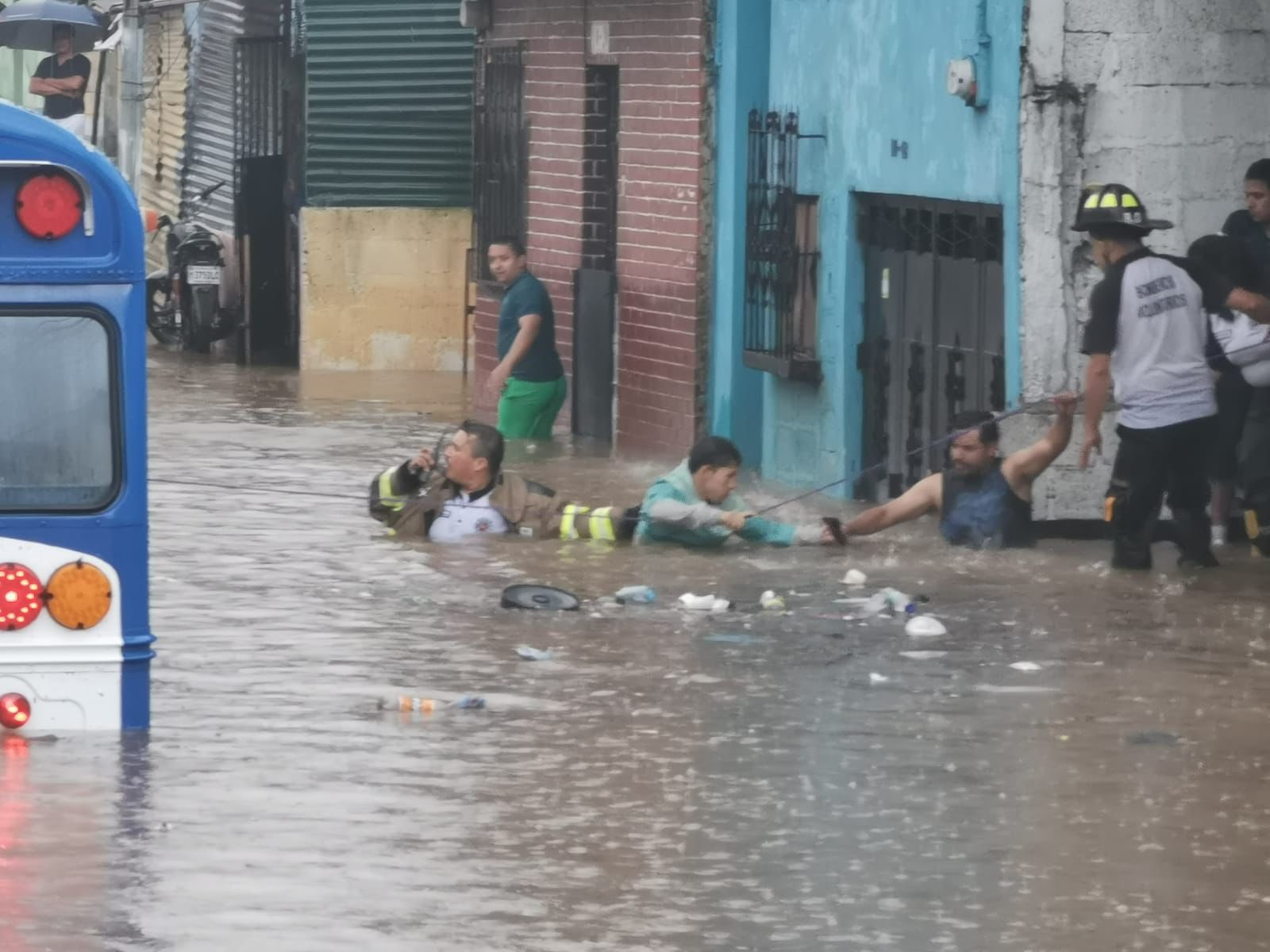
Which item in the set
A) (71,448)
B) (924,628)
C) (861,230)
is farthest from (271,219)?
(71,448)

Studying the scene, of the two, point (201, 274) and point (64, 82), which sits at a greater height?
point (64, 82)

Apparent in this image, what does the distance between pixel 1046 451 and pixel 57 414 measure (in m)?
6.81

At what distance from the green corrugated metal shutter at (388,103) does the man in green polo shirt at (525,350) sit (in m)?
6.62

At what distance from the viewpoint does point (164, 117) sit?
110 ft

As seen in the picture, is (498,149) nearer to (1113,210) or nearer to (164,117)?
(1113,210)

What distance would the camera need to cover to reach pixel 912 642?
38.4 ft

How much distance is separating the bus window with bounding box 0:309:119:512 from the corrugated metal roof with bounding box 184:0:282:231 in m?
21.7

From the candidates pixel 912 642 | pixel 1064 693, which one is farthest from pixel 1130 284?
pixel 1064 693

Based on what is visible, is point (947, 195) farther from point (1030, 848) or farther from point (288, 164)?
point (288, 164)

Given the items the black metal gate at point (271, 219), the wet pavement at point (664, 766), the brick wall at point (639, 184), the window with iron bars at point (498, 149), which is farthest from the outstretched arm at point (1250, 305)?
the black metal gate at point (271, 219)

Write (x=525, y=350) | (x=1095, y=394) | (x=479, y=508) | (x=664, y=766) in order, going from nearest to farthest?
(x=664, y=766)
(x=1095, y=394)
(x=479, y=508)
(x=525, y=350)

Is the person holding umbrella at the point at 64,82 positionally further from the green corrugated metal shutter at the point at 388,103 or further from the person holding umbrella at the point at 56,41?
the green corrugated metal shutter at the point at 388,103

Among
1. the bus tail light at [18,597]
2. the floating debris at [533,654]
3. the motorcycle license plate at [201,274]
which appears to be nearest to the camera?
the bus tail light at [18,597]

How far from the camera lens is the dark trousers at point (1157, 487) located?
13.2 m
